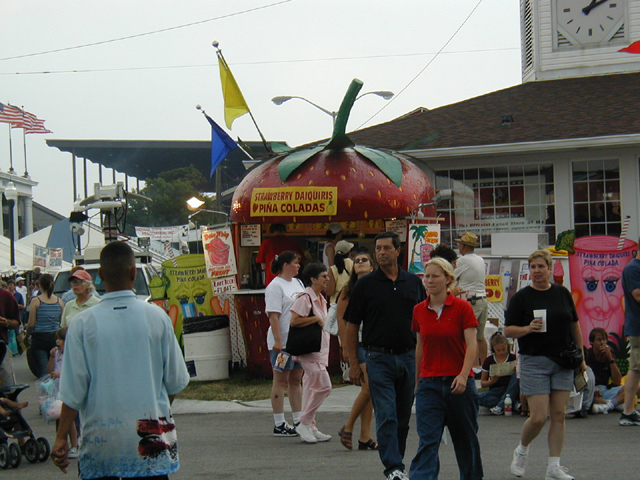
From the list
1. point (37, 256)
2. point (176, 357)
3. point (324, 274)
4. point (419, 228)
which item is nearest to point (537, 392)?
point (324, 274)

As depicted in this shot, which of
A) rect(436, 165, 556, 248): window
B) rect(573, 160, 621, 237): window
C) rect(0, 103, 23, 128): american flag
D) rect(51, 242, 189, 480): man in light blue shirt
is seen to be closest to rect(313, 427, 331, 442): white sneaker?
rect(51, 242, 189, 480): man in light blue shirt

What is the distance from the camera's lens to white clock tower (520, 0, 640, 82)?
17266 millimetres

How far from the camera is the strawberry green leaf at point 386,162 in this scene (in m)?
12.4

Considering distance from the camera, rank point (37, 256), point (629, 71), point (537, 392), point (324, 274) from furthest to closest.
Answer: point (37, 256), point (629, 71), point (324, 274), point (537, 392)

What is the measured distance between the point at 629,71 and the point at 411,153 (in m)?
5.67

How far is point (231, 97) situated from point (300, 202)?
3.17m

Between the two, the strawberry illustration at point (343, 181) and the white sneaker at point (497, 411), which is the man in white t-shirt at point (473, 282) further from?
the strawberry illustration at point (343, 181)

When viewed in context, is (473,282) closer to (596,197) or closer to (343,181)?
(343,181)

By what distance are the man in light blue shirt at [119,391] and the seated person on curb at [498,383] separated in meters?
6.24

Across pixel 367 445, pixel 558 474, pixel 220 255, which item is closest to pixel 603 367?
pixel 367 445

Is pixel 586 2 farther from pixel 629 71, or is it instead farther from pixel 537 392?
pixel 537 392

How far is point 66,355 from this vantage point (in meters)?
4.07

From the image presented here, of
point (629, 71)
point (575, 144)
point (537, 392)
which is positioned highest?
point (629, 71)

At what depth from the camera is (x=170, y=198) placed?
48.0m
